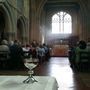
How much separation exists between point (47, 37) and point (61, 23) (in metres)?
2.42

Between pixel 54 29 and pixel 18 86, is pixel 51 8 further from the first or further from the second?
pixel 18 86

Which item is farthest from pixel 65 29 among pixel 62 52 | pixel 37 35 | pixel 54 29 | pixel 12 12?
pixel 12 12

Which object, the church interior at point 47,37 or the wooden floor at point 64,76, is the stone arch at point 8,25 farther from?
the wooden floor at point 64,76

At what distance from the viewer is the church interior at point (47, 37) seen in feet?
35.7

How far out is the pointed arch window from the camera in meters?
32.8

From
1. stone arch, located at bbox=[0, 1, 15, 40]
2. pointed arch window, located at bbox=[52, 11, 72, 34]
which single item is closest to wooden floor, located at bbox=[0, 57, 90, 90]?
stone arch, located at bbox=[0, 1, 15, 40]

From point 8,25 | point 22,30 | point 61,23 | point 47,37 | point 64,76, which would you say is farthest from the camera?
point 61,23

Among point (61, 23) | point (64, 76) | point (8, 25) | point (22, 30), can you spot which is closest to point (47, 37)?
point (61, 23)

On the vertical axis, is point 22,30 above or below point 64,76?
above

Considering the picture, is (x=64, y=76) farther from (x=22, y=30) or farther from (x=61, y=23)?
(x=61, y=23)

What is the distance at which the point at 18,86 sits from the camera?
2.15 m

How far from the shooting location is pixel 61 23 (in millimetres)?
33062

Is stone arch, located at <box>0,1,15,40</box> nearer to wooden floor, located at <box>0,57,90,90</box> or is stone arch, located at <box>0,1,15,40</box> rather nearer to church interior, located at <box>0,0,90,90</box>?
church interior, located at <box>0,0,90,90</box>

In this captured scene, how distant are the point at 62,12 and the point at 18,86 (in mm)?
31171
